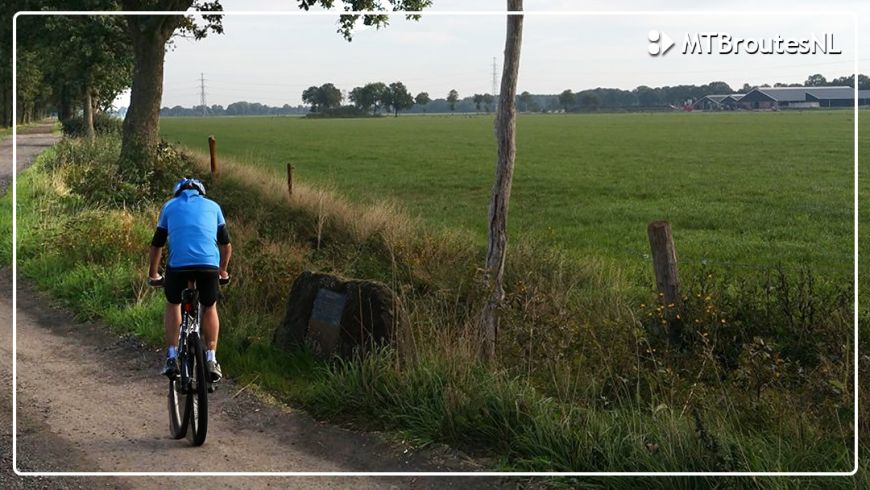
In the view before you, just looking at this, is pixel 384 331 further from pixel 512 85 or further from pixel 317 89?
pixel 317 89

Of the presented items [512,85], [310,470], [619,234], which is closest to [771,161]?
[619,234]

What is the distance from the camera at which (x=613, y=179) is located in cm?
3102

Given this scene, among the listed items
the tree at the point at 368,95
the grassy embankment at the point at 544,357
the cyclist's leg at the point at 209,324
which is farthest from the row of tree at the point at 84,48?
the cyclist's leg at the point at 209,324

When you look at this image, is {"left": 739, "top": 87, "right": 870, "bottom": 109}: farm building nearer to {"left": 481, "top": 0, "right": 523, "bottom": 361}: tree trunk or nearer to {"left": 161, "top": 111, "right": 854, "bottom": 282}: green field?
{"left": 161, "top": 111, "right": 854, "bottom": 282}: green field

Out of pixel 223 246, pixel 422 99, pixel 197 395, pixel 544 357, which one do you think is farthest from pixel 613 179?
pixel 197 395

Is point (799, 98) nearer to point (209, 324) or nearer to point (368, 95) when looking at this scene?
point (368, 95)

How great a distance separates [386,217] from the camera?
13.4m

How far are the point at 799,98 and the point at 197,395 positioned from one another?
6.86m

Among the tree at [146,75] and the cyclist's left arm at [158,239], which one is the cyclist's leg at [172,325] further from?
the tree at [146,75]

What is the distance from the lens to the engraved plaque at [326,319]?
7559mm

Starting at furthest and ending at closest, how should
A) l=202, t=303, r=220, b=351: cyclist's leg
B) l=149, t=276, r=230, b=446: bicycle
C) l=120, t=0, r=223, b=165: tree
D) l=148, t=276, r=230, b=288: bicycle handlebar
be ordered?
1. l=120, t=0, r=223, b=165: tree
2. l=148, t=276, r=230, b=288: bicycle handlebar
3. l=202, t=303, r=220, b=351: cyclist's leg
4. l=149, t=276, r=230, b=446: bicycle

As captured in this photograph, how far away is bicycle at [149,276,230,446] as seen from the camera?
5719 mm

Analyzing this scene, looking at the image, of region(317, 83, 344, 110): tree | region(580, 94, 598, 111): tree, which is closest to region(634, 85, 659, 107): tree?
region(580, 94, 598, 111): tree

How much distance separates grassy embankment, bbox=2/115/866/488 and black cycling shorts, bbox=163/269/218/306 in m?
1.46
